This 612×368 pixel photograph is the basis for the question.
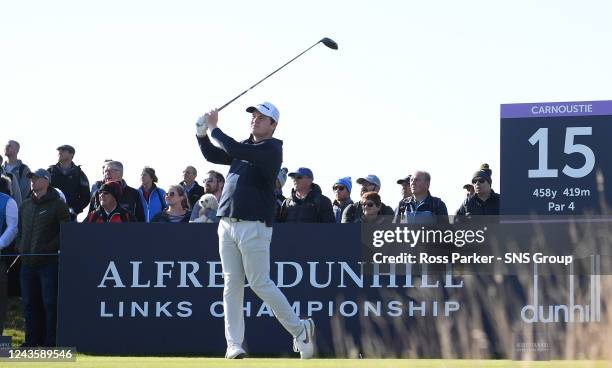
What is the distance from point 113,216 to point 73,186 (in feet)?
8.52

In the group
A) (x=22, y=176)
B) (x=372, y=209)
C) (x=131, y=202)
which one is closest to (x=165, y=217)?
(x=131, y=202)

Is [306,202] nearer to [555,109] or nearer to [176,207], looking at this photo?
[176,207]

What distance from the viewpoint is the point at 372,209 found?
52.0 feet

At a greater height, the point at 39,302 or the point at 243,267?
the point at 243,267

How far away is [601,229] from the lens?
45.7 ft

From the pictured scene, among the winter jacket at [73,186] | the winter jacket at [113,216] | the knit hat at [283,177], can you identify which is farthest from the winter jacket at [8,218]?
the knit hat at [283,177]

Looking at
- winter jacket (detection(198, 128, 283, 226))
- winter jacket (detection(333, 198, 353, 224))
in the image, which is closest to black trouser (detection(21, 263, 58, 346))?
winter jacket (detection(333, 198, 353, 224))

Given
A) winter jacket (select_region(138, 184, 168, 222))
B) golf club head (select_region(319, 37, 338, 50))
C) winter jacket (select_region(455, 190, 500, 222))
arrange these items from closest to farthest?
golf club head (select_region(319, 37, 338, 50)) → winter jacket (select_region(455, 190, 500, 222)) → winter jacket (select_region(138, 184, 168, 222))

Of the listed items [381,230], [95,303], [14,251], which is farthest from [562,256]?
[14,251]

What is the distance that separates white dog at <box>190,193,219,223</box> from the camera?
16125mm

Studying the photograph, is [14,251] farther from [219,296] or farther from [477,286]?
[477,286]

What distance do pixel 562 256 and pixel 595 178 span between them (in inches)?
63.1

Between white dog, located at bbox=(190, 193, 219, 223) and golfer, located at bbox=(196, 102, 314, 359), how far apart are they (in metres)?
3.95

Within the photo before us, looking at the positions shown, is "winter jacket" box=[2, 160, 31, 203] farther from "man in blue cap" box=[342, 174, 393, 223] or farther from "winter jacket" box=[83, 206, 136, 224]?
"man in blue cap" box=[342, 174, 393, 223]
